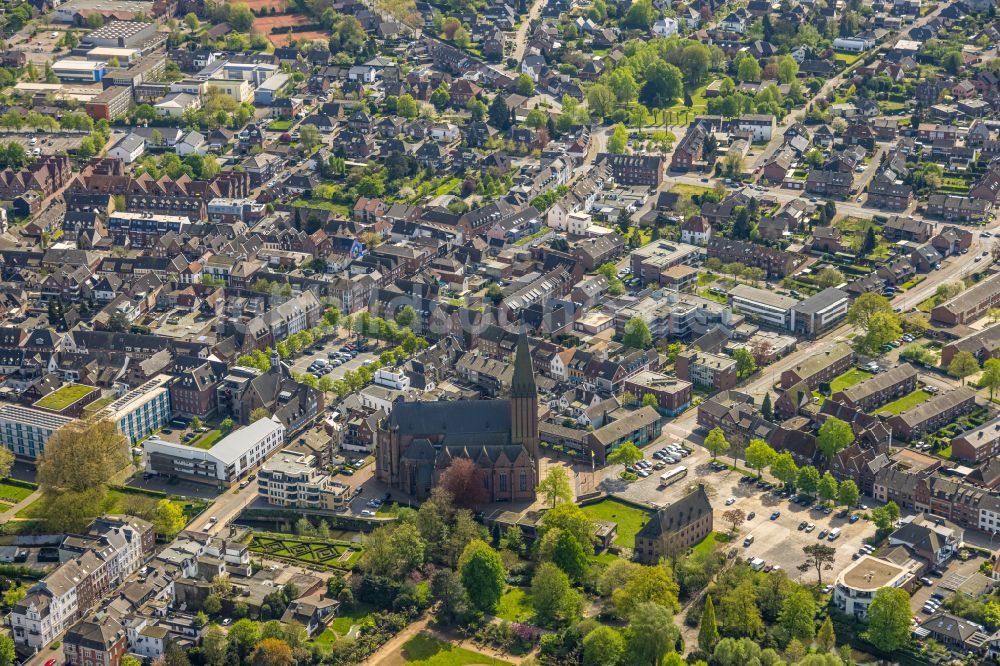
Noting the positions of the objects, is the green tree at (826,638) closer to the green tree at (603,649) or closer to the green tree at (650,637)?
the green tree at (650,637)

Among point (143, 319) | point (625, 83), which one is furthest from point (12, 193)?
point (625, 83)

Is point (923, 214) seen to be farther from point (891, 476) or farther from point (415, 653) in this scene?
point (415, 653)

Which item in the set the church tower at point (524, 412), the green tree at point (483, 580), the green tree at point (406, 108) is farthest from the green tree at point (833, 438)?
the green tree at point (406, 108)

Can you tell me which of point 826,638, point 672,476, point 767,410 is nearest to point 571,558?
point 672,476

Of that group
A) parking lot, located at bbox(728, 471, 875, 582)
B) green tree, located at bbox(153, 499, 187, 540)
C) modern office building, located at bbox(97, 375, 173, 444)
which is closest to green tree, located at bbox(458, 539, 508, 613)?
parking lot, located at bbox(728, 471, 875, 582)

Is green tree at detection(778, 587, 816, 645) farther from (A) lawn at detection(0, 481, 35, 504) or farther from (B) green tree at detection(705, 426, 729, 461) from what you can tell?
(A) lawn at detection(0, 481, 35, 504)

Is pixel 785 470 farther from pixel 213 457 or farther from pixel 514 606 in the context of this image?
pixel 213 457

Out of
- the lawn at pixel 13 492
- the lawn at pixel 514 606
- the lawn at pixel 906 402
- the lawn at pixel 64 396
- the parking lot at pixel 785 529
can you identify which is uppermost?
the lawn at pixel 906 402

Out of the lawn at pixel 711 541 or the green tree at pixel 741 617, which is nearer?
the green tree at pixel 741 617
